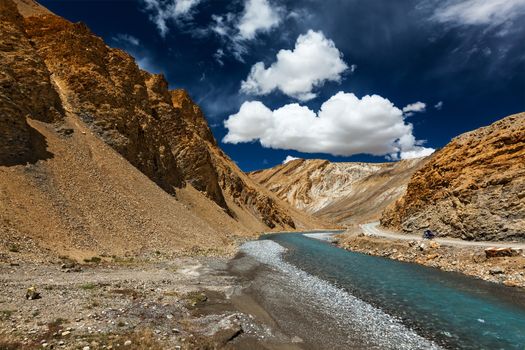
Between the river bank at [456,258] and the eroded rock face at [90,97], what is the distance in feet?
121

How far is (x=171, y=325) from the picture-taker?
13.3 meters

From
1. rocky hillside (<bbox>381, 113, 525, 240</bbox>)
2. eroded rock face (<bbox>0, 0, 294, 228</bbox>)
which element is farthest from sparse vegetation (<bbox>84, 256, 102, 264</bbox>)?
rocky hillside (<bbox>381, 113, 525, 240</bbox>)

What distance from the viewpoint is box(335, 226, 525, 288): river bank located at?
2504cm

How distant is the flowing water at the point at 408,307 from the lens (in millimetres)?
14086

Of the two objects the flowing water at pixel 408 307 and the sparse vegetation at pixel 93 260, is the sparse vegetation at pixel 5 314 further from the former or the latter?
the sparse vegetation at pixel 93 260

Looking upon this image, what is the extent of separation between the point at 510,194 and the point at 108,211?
133 ft

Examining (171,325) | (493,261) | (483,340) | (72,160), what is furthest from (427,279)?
(72,160)

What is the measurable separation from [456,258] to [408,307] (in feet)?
53.8

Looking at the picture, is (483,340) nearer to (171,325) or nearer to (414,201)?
(171,325)

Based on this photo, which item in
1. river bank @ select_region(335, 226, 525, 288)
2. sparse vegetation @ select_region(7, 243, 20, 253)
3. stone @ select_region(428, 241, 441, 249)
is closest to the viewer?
sparse vegetation @ select_region(7, 243, 20, 253)

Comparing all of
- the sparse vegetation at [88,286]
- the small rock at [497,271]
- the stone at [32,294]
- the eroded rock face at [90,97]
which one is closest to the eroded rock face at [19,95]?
the eroded rock face at [90,97]

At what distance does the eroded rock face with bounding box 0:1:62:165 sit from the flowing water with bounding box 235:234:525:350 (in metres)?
26.1

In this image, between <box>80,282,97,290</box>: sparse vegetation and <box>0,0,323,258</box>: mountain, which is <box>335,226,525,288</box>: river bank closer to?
<box>0,0,323,258</box>: mountain

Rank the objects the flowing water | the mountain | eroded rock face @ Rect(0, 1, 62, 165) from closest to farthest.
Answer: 1. the flowing water
2. the mountain
3. eroded rock face @ Rect(0, 1, 62, 165)
